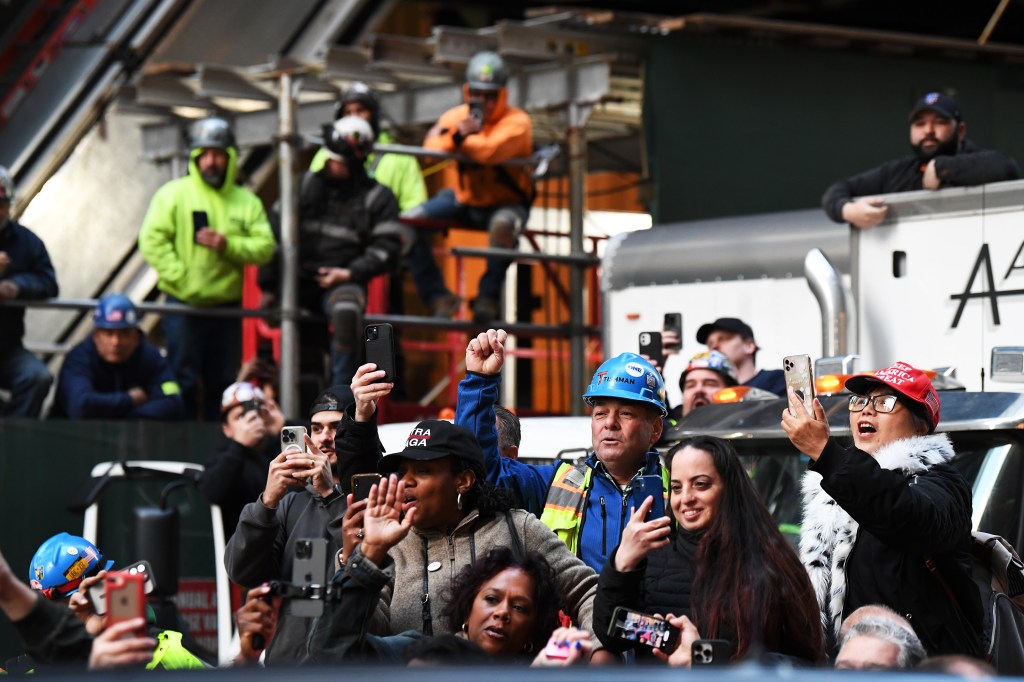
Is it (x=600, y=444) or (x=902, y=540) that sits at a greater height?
(x=600, y=444)

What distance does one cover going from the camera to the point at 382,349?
6.33 meters

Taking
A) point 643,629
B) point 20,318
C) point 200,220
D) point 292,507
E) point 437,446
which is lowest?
point 643,629

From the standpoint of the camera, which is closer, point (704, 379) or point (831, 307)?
point (704, 379)

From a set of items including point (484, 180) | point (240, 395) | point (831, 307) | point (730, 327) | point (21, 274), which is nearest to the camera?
point (831, 307)

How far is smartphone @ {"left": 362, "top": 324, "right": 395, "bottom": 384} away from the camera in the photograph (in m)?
6.31

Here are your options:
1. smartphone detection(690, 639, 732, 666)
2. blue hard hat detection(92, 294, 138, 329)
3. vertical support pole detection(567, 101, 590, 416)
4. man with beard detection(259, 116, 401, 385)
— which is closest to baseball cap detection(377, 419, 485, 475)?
smartphone detection(690, 639, 732, 666)

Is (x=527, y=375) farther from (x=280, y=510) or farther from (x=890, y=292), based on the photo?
(x=280, y=510)

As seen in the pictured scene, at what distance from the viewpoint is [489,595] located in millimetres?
5637

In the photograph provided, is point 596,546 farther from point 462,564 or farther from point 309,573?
point 309,573

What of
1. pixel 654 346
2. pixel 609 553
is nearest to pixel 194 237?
pixel 654 346

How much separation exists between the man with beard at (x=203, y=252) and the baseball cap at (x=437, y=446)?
22.5 ft

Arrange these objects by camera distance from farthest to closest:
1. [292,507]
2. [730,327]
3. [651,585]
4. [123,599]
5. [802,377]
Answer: [730,327] < [292,507] < [651,585] < [802,377] < [123,599]

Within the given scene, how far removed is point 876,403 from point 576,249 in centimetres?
774

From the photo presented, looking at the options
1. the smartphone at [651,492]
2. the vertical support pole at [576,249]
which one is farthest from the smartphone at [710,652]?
the vertical support pole at [576,249]
